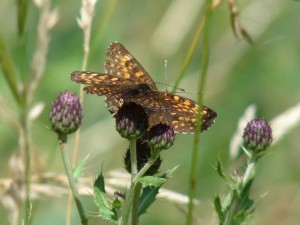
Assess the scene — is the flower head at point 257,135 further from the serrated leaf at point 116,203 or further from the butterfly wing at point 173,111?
the serrated leaf at point 116,203

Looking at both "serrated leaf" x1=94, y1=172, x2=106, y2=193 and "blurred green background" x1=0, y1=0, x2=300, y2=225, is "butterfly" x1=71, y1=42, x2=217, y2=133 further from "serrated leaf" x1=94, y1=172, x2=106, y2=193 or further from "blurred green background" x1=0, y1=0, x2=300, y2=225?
"blurred green background" x1=0, y1=0, x2=300, y2=225

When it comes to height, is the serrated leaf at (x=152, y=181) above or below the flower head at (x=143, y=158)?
below

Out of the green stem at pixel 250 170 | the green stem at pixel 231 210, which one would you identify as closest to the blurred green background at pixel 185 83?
the green stem at pixel 250 170

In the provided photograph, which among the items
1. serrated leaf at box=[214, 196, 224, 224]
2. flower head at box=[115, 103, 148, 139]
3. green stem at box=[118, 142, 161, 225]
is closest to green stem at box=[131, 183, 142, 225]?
green stem at box=[118, 142, 161, 225]

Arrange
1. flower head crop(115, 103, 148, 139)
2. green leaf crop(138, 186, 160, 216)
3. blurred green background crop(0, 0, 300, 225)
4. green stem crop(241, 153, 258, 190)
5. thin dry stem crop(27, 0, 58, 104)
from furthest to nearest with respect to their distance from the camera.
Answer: blurred green background crop(0, 0, 300, 225), green stem crop(241, 153, 258, 190), green leaf crop(138, 186, 160, 216), flower head crop(115, 103, 148, 139), thin dry stem crop(27, 0, 58, 104)

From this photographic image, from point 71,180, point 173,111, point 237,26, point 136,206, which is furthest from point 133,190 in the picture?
point 237,26

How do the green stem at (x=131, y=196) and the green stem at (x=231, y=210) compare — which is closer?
the green stem at (x=131, y=196)

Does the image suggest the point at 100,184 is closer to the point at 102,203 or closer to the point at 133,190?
the point at 102,203
